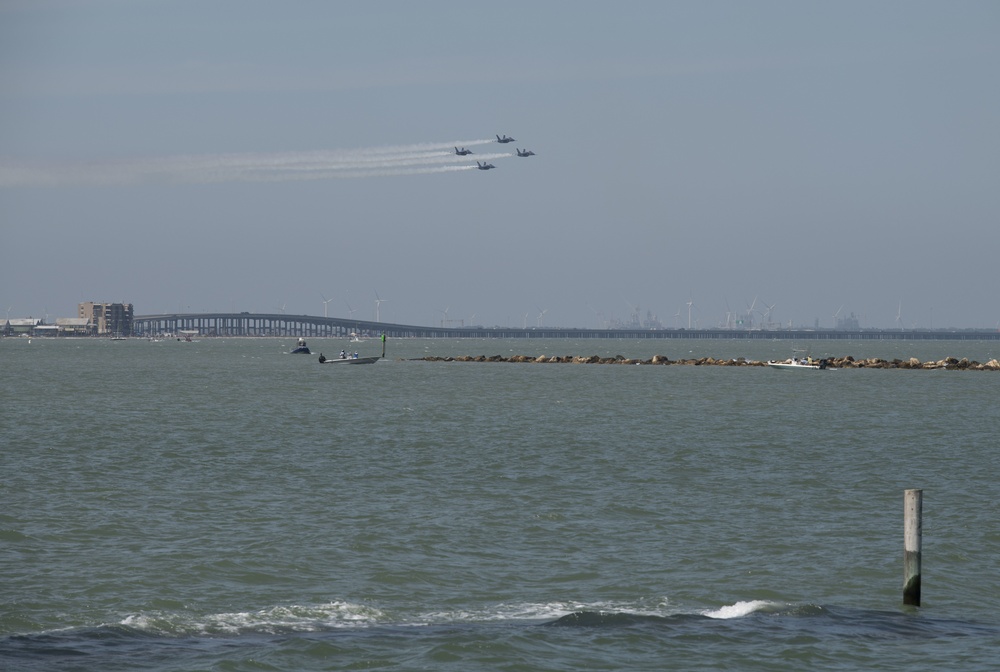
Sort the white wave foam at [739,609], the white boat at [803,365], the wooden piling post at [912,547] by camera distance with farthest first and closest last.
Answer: the white boat at [803,365], the wooden piling post at [912,547], the white wave foam at [739,609]

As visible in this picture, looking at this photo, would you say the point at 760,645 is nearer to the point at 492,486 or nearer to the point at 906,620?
the point at 906,620

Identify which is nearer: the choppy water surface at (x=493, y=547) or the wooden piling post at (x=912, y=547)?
the choppy water surface at (x=493, y=547)

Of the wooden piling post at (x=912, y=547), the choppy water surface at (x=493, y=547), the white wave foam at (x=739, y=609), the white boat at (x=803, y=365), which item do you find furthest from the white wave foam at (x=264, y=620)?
the white boat at (x=803, y=365)

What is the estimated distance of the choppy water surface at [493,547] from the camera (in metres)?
22.2

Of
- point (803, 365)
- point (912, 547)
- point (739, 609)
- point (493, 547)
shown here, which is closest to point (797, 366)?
point (803, 365)

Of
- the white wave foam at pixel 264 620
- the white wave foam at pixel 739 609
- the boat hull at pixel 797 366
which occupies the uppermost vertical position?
the boat hull at pixel 797 366

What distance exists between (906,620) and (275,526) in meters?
16.5

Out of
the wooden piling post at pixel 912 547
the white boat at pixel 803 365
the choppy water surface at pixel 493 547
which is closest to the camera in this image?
the choppy water surface at pixel 493 547

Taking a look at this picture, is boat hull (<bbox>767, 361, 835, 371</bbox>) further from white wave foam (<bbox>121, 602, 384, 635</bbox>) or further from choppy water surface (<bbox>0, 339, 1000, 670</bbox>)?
white wave foam (<bbox>121, 602, 384, 635</bbox>)

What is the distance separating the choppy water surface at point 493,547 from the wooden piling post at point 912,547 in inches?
17.6

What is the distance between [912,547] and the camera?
1001 inches

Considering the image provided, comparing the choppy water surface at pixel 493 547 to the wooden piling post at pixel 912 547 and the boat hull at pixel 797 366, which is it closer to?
the wooden piling post at pixel 912 547

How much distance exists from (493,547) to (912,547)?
9977 mm

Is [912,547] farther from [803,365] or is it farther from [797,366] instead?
[803,365]
